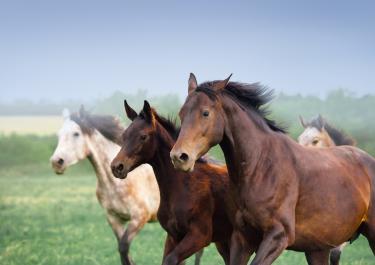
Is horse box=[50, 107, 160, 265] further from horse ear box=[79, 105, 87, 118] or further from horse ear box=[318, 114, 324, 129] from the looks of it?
horse ear box=[318, 114, 324, 129]

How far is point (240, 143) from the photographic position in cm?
636

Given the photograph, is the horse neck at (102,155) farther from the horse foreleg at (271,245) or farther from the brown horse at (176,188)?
the horse foreleg at (271,245)

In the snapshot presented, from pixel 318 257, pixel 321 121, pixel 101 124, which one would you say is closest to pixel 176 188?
pixel 318 257

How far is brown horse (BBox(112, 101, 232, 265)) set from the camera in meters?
7.54

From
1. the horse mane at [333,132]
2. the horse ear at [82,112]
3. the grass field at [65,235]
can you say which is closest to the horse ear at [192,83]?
the horse mane at [333,132]

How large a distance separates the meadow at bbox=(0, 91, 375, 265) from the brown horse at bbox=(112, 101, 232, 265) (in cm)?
A: 96

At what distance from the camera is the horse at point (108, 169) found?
35.1 ft

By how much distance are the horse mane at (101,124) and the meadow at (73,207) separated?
1.86 feet

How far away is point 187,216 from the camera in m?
7.52

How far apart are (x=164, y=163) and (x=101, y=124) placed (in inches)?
132

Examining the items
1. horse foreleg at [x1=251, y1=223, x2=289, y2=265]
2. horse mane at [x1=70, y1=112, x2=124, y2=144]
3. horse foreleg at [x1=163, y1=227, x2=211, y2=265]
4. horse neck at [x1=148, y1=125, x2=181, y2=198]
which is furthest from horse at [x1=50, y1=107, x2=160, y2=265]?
horse foreleg at [x1=251, y1=223, x2=289, y2=265]

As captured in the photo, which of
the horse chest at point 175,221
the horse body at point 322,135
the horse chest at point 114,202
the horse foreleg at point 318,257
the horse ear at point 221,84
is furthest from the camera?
the horse chest at point 114,202

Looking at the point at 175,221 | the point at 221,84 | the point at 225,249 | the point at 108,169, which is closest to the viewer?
the point at 221,84

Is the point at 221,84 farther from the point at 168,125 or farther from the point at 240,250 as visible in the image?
the point at 168,125
